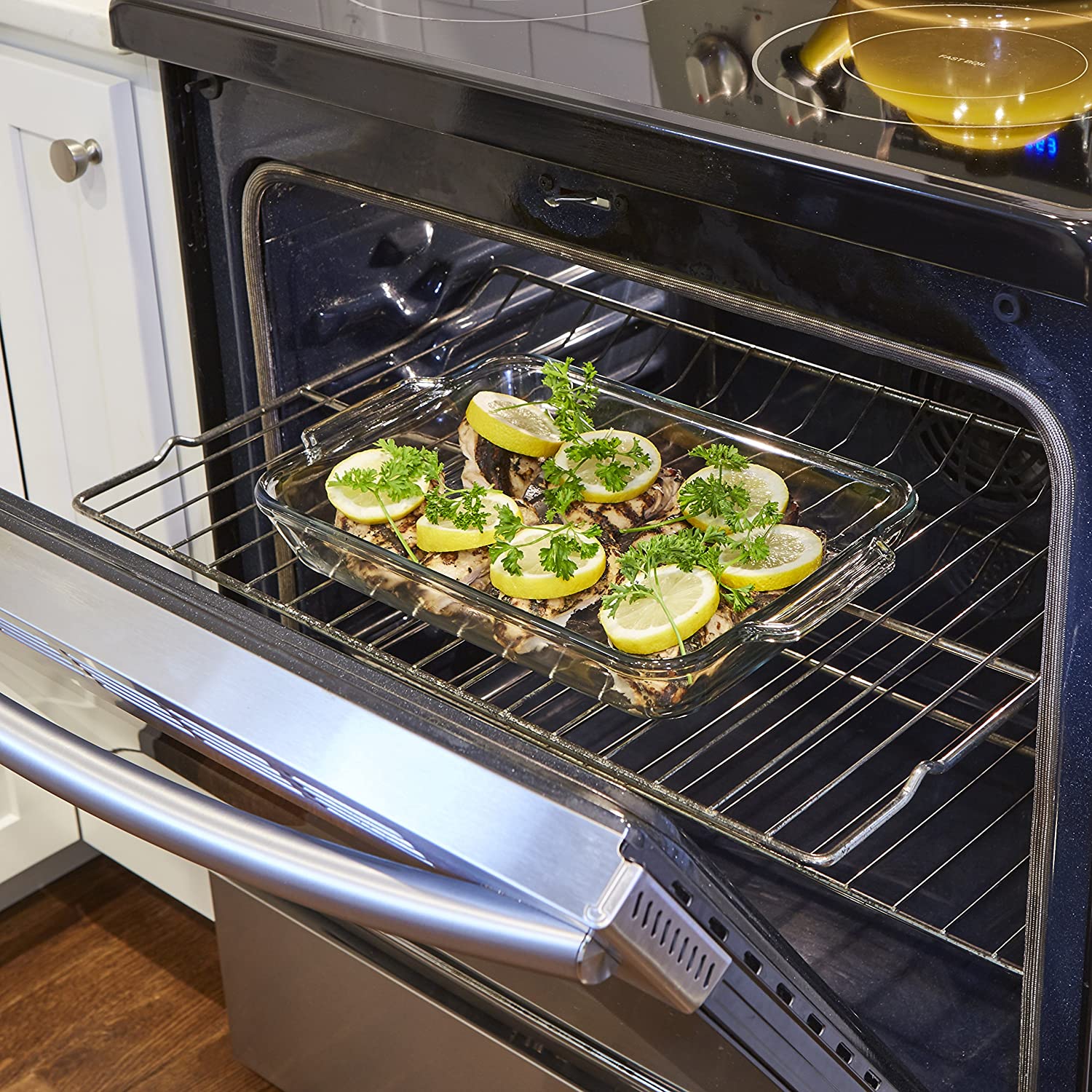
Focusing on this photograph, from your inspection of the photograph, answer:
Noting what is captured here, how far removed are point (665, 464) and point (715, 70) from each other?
Result: 306mm

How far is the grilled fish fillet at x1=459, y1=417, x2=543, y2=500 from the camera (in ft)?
3.29

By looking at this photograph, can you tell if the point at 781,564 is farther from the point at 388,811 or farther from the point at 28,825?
the point at 28,825

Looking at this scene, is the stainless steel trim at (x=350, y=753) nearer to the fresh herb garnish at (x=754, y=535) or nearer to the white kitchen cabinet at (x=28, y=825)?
the fresh herb garnish at (x=754, y=535)

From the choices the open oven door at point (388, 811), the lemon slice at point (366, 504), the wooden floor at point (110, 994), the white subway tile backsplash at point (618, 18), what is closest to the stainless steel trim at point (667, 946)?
the open oven door at point (388, 811)

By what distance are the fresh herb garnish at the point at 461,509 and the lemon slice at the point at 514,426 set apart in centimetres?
8

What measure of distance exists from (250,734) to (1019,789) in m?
0.62

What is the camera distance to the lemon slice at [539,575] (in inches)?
34.0

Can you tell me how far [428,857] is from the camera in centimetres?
58

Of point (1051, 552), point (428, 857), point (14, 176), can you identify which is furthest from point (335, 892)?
point (14, 176)

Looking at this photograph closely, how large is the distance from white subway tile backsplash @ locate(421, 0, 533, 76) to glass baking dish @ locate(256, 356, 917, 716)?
0.89 feet

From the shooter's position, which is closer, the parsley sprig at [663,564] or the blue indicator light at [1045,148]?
the blue indicator light at [1045,148]

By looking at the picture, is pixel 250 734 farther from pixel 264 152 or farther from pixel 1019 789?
pixel 1019 789

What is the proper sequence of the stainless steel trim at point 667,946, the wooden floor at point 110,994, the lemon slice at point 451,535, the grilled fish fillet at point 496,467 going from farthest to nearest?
the wooden floor at point 110,994, the grilled fish fillet at point 496,467, the lemon slice at point 451,535, the stainless steel trim at point 667,946

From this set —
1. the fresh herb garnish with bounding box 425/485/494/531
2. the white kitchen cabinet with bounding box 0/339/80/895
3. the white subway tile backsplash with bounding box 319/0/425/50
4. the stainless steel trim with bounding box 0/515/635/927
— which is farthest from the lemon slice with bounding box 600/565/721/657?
the white kitchen cabinet with bounding box 0/339/80/895
